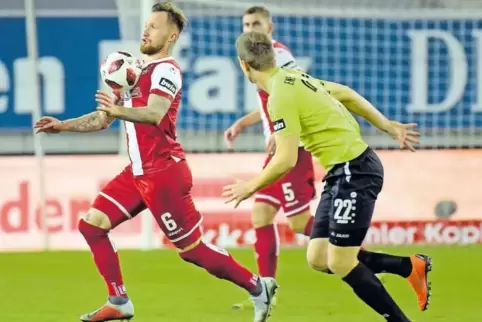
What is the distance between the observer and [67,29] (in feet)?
57.6

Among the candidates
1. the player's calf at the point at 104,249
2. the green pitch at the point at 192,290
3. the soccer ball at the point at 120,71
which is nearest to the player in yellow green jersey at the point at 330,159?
the soccer ball at the point at 120,71

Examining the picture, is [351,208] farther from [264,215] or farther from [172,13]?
[264,215]

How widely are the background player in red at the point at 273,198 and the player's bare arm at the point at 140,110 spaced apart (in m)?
2.19

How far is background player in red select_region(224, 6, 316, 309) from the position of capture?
9.15m

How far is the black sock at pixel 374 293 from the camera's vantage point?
6588 millimetres

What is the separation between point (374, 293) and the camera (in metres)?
6.61

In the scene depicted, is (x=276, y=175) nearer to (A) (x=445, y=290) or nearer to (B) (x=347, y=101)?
(B) (x=347, y=101)

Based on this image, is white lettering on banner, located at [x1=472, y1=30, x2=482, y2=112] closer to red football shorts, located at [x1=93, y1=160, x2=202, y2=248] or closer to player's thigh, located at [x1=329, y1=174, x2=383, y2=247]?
red football shorts, located at [x1=93, y1=160, x2=202, y2=248]

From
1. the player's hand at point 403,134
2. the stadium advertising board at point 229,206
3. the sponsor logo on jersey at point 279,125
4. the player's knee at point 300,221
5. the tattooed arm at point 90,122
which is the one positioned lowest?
the stadium advertising board at point 229,206

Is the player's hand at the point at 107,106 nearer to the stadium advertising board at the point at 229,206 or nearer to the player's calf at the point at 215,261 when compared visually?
the player's calf at the point at 215,261

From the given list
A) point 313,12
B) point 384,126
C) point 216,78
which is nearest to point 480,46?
point 313,12

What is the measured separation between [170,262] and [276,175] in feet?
18.0

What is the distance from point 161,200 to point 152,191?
0.08 m

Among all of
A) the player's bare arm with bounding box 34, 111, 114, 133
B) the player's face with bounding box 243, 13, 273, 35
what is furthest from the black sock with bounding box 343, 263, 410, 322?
the player's face with bounding box 243, 13, 273, 35
